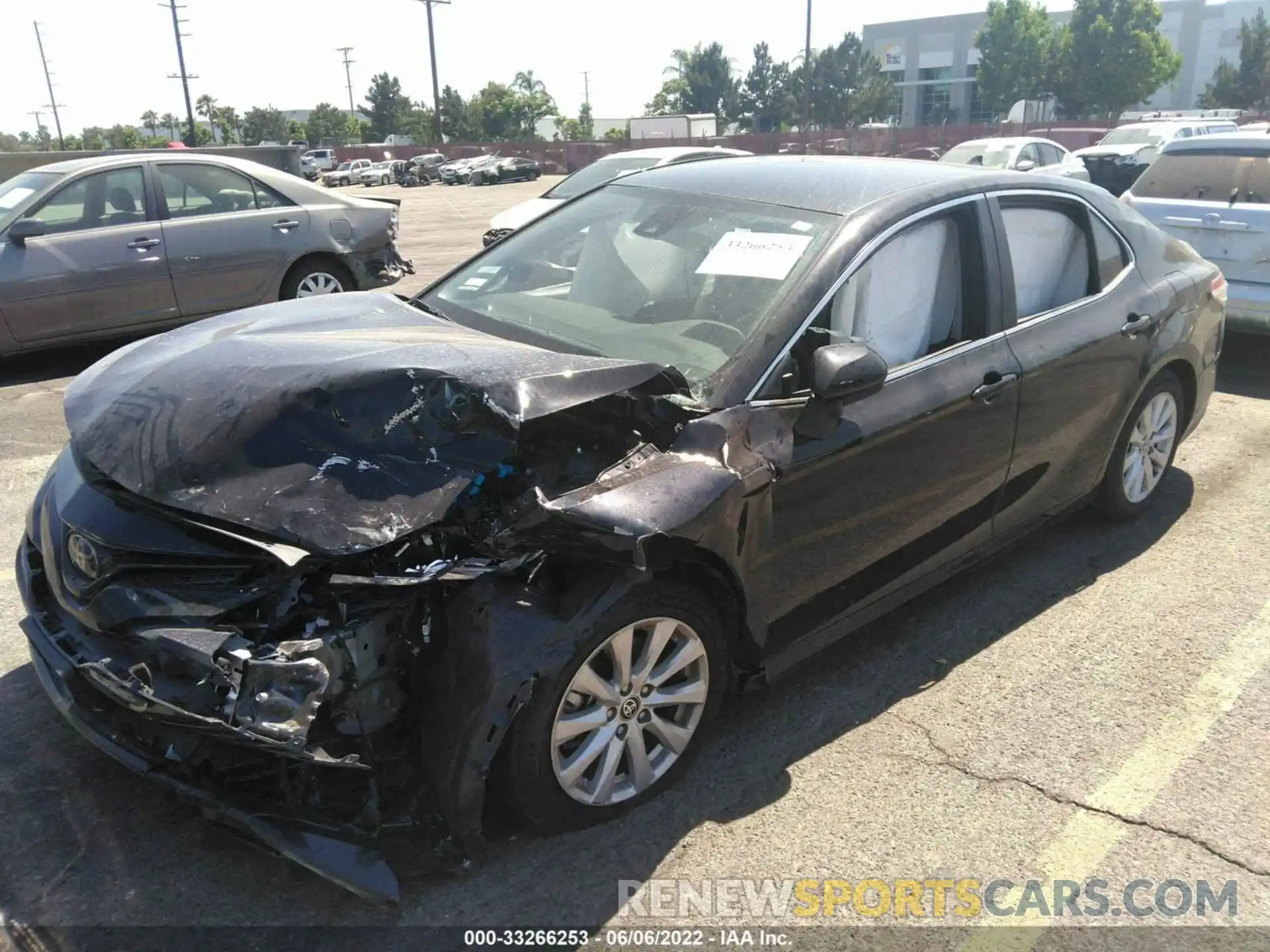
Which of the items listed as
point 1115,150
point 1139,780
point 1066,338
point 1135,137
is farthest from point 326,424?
point 1135,137

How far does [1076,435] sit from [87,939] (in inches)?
148

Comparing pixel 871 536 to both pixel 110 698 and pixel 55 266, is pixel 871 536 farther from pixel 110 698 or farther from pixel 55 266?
pixel 55 266

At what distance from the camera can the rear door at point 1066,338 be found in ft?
12.2

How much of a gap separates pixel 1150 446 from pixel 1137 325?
0.74 metres

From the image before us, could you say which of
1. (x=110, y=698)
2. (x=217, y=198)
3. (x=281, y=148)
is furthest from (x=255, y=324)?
(x=281, y=148)

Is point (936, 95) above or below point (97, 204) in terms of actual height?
above

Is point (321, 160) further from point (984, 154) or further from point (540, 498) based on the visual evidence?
point (540, 498)

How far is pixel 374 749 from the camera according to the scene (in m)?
2.38

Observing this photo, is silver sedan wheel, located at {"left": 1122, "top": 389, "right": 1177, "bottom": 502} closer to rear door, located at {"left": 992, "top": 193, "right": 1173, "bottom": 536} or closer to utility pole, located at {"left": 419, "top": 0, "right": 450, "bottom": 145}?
rear door, located at {"left": 992, "top": 193, "right": 1173, "bottom": 536}

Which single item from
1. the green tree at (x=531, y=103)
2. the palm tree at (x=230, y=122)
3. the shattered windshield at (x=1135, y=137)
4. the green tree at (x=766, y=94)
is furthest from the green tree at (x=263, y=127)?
the shattered windshield at (x=1135, y=137)

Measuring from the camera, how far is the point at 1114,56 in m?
58.2

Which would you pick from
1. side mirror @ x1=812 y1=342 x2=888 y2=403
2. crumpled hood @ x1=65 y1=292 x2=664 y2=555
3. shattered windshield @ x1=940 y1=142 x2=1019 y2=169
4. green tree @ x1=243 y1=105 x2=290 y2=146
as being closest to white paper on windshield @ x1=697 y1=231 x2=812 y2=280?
side mirror @ x1=812 y1=342 x2=888 y2=403

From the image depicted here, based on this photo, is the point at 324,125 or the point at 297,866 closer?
the point at 297,866

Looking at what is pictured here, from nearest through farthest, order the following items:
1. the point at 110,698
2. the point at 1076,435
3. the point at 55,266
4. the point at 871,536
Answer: the point at 110,698
the point at 871,536
the point at 1076,435
the point at 55,266
